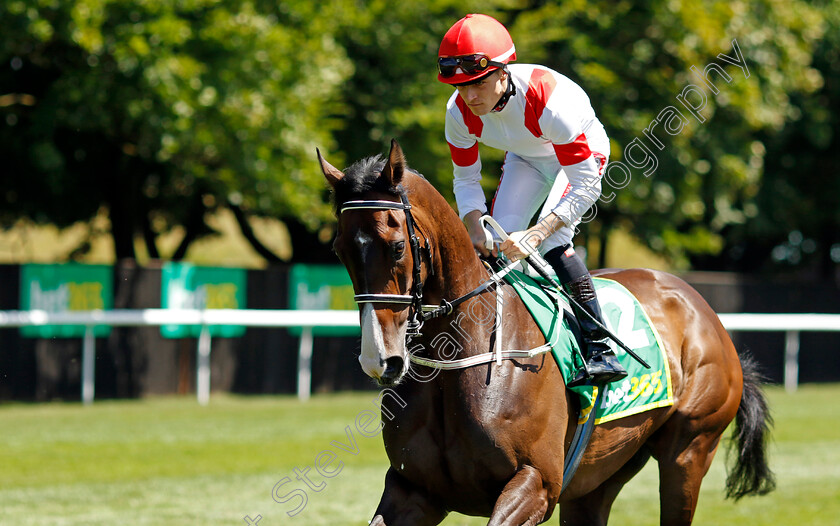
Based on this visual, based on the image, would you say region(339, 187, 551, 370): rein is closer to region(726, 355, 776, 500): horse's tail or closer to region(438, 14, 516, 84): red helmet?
region(438, 14, 516, 84): red helmet

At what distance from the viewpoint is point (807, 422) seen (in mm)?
11852

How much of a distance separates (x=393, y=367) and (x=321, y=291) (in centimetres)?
1104

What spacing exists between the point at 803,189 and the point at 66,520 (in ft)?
57.7

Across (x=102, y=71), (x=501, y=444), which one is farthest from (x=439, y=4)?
(x=501, y=444)

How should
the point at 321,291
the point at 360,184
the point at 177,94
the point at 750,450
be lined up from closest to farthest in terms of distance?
the point at 360,184
the point at 750,450
the point at 177,94
the point at 321,291

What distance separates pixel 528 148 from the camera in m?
4.11

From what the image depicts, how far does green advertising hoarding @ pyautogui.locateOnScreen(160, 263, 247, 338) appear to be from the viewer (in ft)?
41.2

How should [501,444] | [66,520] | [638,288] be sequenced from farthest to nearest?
[66,520] < [638,288] < [501,444]

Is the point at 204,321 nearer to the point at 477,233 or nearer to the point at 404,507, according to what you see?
the point at 477,233

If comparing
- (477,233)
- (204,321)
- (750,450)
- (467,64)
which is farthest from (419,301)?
(204,321)

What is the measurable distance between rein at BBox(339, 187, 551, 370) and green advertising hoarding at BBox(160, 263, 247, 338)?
9.38 m

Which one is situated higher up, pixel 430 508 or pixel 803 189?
pixel 803 189

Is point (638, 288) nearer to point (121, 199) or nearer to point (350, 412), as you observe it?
point (350, 412)

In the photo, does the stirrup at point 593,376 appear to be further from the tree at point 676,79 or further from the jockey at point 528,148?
the tree at point 676,79
